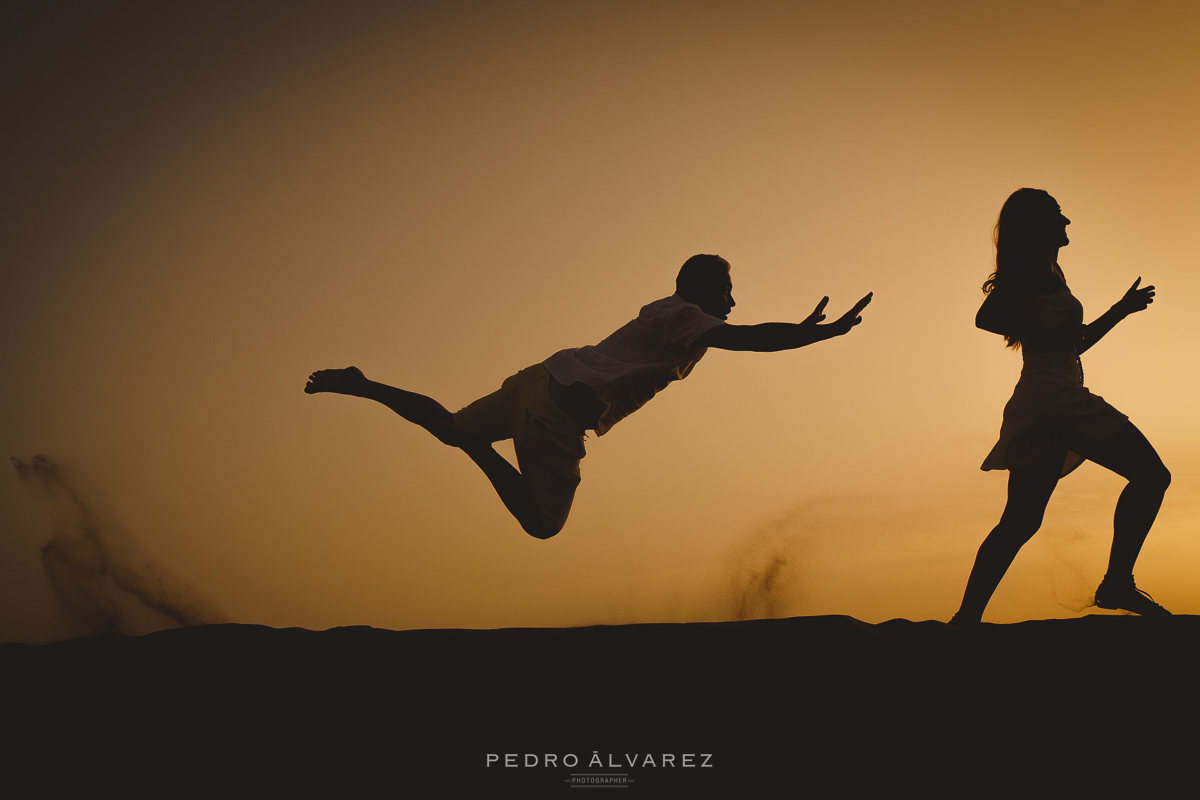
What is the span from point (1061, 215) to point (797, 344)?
158 cm

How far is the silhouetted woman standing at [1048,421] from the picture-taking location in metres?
2.81

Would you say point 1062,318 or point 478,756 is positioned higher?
point 1062,318

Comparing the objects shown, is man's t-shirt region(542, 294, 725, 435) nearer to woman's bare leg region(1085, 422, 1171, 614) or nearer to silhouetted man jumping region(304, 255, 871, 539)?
silhouetted man jumping region(304, 255, 871, 539)

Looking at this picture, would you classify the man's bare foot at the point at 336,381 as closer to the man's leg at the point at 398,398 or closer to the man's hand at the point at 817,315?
the man's leg at the point at 398,398

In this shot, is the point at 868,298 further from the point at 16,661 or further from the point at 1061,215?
the point at 16,661

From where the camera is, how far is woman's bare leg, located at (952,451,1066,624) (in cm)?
287

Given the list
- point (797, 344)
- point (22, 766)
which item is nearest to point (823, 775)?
point (797, 344)

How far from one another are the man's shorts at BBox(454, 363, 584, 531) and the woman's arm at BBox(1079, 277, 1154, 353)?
8.13ft

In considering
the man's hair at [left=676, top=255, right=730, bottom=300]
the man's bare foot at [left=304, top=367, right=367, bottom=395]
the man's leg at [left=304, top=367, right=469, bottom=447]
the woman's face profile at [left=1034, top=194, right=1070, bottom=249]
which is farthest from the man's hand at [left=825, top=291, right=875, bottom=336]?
the man's bare foot at [left=304, top=367, right=367, bottom=395]

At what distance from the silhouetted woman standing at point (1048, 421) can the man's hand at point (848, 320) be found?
751 mm

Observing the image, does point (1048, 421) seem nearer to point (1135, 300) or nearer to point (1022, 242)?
point (1135, 300)

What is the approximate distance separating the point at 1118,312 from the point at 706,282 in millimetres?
1884

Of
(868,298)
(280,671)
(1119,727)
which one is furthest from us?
(868,298)

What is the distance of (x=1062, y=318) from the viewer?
296 cm
